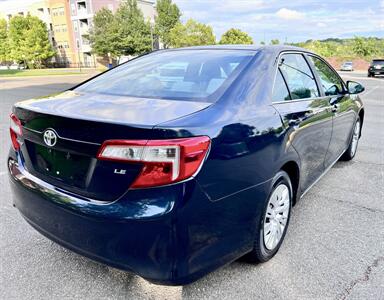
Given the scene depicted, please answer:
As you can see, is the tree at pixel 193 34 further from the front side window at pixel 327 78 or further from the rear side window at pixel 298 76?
the rear side window at pixel 298 76

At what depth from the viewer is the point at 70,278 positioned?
244 centimetres

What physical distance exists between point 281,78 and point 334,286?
1584 millimetres

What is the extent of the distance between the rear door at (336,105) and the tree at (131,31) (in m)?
44.1

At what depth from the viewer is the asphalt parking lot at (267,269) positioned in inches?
90.4

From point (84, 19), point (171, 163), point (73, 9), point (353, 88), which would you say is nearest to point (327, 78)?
point (353, 88)

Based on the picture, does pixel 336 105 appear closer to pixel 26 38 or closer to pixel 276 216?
pixel 276 216

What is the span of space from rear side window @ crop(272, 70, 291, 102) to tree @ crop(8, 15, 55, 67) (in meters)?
54.0

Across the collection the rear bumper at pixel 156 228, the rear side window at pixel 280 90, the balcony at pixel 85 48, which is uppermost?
the rear side window at pixel 280 90

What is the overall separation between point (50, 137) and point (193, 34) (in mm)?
42248

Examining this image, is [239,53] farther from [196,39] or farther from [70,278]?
[196,39]

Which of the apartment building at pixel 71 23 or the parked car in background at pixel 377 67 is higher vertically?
the apartment building at pixel 71 23

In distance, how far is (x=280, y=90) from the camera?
8.81 ft

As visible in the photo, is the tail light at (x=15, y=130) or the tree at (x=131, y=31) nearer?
the tail light at (x=15, y=130)

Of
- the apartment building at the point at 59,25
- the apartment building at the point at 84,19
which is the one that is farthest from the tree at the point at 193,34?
the apartment building at the point at 59,25
